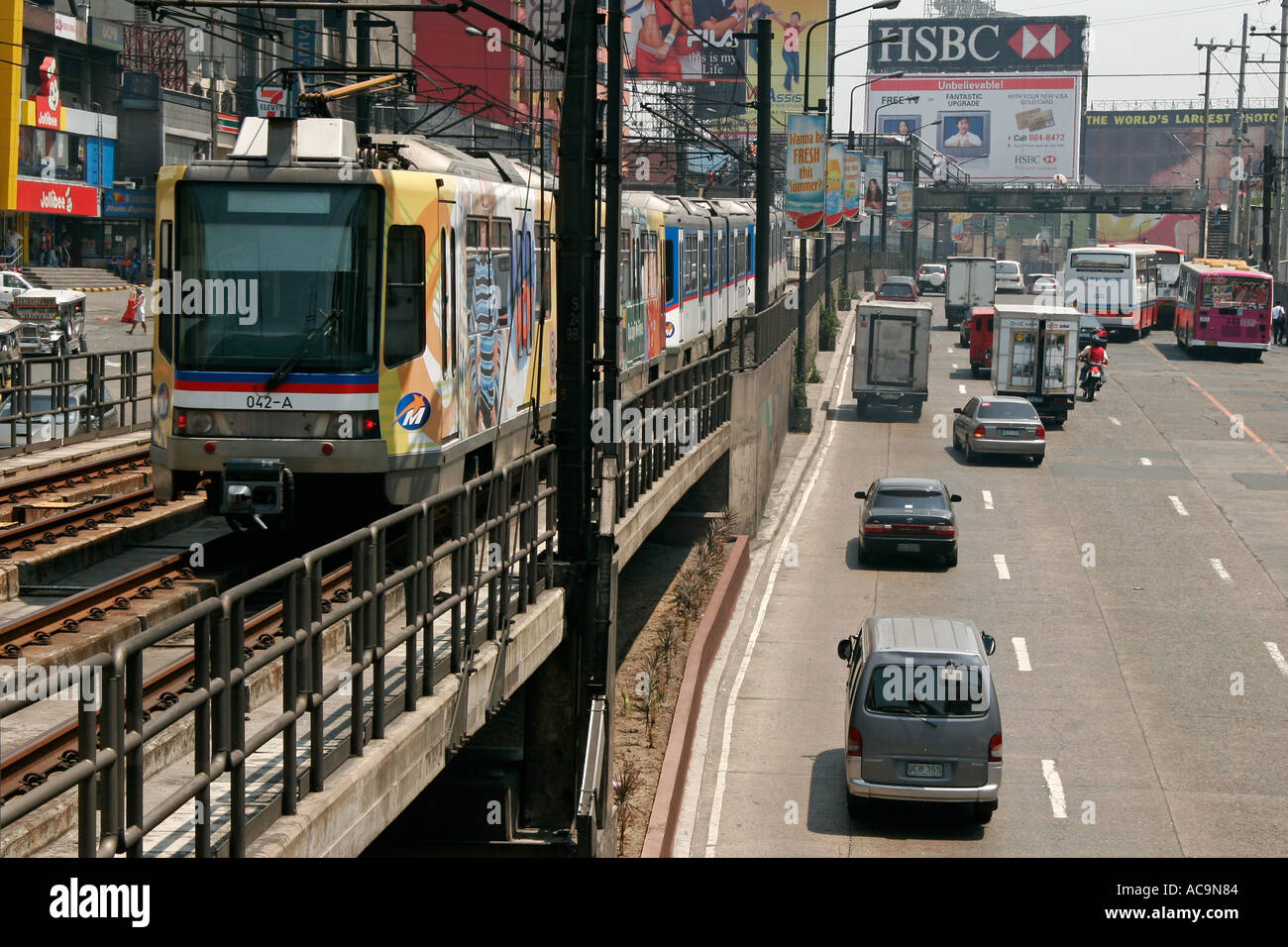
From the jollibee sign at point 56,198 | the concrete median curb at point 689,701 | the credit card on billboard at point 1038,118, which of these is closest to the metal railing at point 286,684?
the concrete median curb at point 689,701

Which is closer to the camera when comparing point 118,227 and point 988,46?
point 118,227

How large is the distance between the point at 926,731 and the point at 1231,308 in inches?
2006

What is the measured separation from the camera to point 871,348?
160ft

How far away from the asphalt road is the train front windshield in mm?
7824

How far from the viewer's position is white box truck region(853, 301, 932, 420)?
4828cm

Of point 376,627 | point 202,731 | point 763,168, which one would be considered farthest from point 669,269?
point 202,731

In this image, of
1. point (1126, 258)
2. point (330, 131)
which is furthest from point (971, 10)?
point (330, 131)

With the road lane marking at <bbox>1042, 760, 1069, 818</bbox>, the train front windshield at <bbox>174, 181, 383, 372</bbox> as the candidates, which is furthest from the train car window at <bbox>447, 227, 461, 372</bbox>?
the road lane marking at <bbox>1042, 760, 1069, 818</bbox>

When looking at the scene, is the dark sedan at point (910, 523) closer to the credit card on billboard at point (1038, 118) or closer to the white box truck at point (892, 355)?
the white box truck at point (892, 355)

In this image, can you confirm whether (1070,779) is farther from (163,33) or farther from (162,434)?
(163,33)

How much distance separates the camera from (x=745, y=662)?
26.5 meters

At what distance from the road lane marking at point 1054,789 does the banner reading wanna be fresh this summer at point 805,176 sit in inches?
939

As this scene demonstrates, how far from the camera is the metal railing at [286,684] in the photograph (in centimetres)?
601

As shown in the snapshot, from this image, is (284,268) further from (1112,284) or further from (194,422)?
(1112,284)
